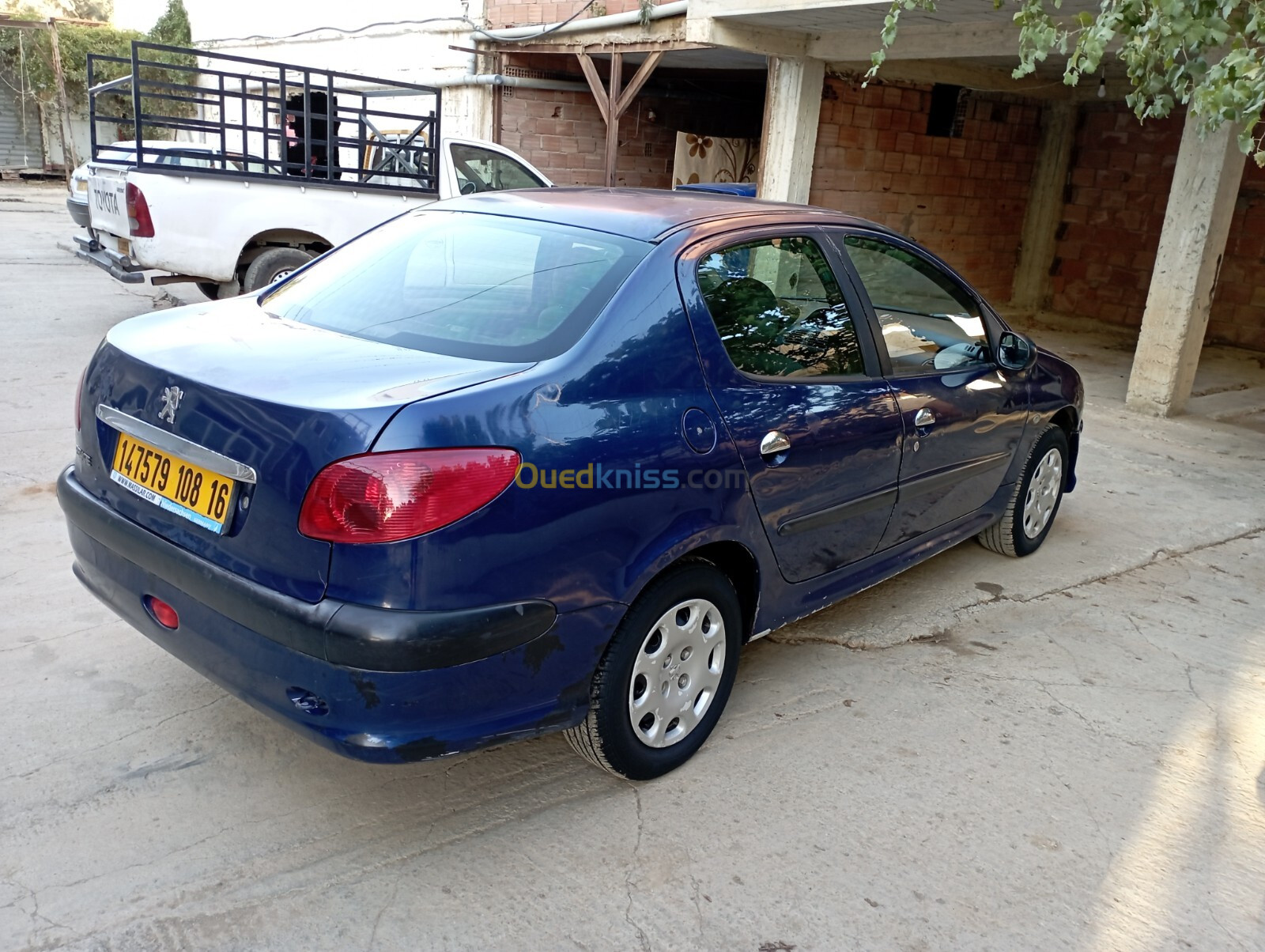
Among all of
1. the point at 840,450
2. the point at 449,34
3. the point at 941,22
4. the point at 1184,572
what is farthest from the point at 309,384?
the point at 449,34

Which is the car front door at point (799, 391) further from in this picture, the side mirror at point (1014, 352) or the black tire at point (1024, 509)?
the black tire at point (1024, 509)

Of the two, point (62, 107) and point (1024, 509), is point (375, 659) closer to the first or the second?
point (1024, 509)

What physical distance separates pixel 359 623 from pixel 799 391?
5.22ft

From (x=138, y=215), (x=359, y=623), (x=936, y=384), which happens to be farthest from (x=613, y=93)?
(x=359, y=623)

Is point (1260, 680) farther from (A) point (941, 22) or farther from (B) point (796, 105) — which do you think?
(B) point (796, 105)

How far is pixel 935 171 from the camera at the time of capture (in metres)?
12.0

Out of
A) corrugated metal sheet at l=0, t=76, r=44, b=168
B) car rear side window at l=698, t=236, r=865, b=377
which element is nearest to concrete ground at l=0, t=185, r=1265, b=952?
car rear side window at l=698, t=236, r=865, b=377

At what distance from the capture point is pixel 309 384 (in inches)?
97.7

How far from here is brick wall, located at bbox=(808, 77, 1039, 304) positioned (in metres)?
10.8

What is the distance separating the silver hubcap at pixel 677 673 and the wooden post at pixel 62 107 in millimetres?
22729

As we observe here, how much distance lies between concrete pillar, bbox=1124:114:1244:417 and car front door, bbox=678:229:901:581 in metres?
5.64

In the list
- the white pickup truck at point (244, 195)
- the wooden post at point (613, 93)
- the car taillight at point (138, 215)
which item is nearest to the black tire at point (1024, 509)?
the white pickup truck at point (244, 195)

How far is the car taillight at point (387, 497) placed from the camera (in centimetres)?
227

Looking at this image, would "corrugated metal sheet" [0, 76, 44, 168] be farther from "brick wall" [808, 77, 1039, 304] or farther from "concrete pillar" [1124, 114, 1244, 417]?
"concrete pillar" [1124, 114, 1244, 417]
